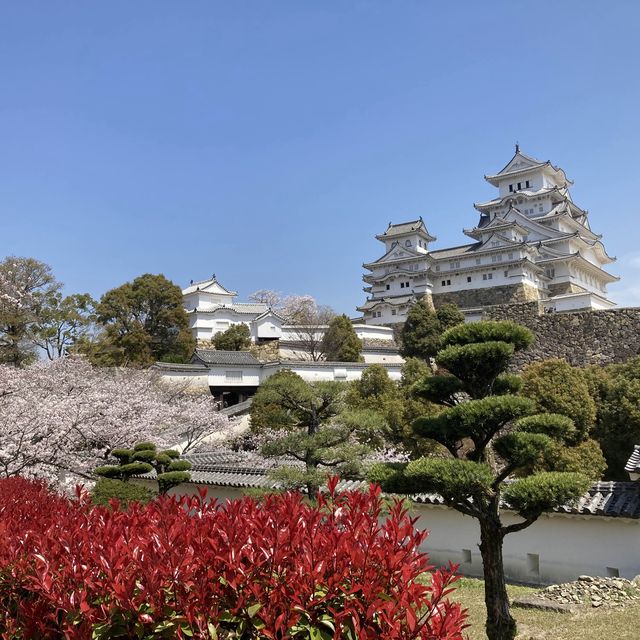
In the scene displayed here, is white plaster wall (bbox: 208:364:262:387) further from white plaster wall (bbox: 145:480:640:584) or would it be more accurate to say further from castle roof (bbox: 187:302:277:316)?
white plaster wall (bbox: 145:480:640:584)

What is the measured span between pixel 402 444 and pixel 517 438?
40.3 feet

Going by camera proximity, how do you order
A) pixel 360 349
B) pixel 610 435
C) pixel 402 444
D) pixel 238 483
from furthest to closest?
pixel 360 349, pixel 402 444, pixel 610 435, pixel 238 483

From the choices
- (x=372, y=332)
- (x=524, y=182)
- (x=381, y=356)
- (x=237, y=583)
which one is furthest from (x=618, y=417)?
(x=524, y=182)

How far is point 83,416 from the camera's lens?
43.8 feet

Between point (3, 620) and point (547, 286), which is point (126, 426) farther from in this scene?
point (547, 286)

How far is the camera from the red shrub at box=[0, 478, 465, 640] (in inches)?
80.4

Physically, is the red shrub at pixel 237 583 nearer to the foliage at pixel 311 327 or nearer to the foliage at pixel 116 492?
the foliage at pixel 116 492

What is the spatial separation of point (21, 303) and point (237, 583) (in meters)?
26.8

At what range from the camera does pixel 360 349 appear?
3503 centimetres

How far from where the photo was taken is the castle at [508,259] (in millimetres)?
39875

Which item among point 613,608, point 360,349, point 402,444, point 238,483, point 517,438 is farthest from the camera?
point 360,349

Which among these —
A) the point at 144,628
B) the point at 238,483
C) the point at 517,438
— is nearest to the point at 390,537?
the point at 144,628

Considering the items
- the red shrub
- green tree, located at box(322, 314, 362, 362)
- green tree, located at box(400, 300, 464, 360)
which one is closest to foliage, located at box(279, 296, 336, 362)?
green tree, located at box(322, 314, 362, 362)

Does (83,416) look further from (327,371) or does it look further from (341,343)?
(341,343)
